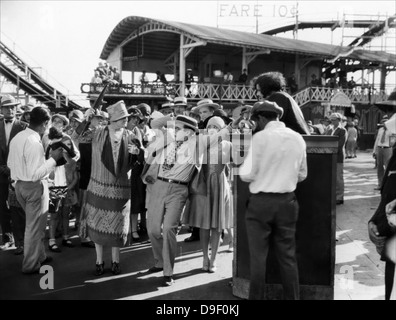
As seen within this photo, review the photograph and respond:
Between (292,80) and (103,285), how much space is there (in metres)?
18.9

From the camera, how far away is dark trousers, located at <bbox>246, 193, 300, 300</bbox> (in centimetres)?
366

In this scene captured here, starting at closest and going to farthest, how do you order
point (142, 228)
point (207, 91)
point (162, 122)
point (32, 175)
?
1. point (32, 175)
2. point (162, 122)
3. point (142, 228)
4. point (207, 91)

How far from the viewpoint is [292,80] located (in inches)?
872

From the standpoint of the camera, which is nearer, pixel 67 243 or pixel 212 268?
pixel 212 268

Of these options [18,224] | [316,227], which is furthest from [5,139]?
[316,227]

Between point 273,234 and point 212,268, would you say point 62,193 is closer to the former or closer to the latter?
point 212,268

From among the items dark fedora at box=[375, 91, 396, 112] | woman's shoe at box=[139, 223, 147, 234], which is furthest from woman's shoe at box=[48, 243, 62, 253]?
dark fedora at box=[375, 91, 396, 112]

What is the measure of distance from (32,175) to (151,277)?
1683 mm

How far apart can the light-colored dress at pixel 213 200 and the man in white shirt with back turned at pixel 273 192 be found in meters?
1.45

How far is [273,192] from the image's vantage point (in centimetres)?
366

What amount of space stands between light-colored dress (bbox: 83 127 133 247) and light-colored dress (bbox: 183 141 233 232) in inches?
29.7

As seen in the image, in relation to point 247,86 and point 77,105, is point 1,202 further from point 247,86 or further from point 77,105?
point 247,86

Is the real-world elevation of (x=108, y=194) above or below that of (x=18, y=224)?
above
